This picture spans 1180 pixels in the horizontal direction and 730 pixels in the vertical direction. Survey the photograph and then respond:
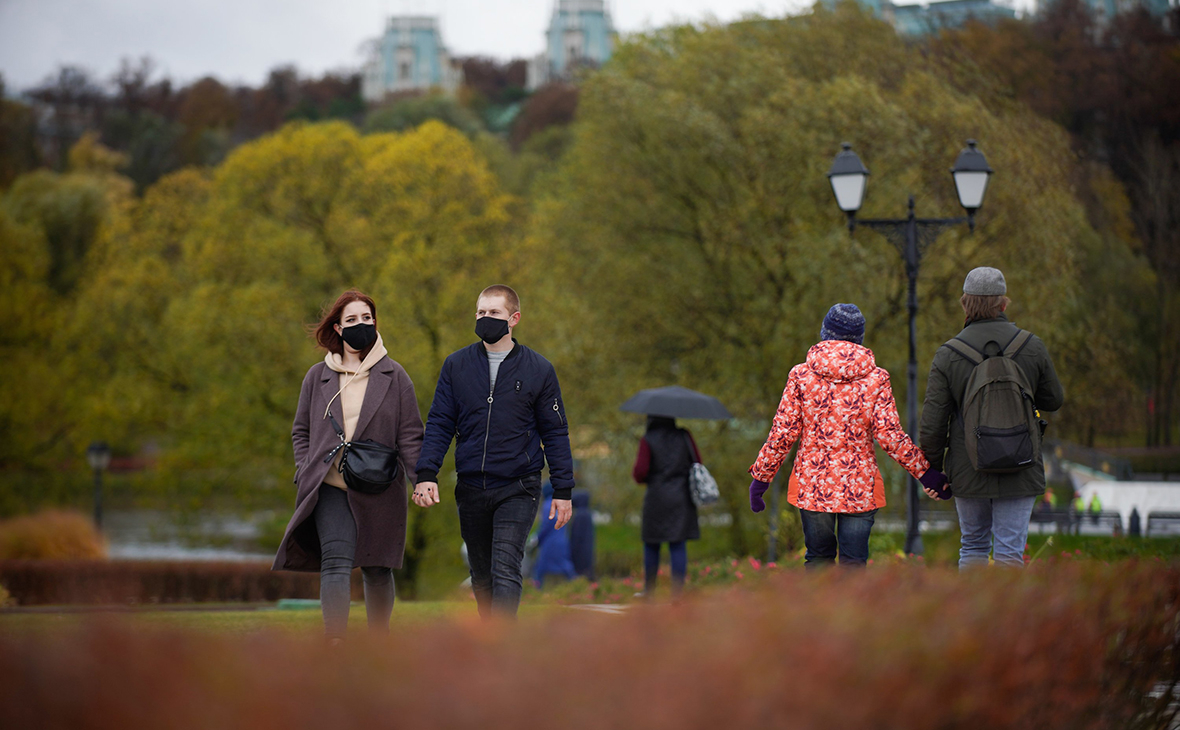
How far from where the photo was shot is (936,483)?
6.29 m

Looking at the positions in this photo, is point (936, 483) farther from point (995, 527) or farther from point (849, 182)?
point (849, 182)

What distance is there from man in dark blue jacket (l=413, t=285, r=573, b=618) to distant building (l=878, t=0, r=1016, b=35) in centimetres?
1931

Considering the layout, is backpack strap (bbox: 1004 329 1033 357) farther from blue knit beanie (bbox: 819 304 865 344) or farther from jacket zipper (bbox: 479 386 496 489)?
jacket zipper (bbox: 479 386 496 489)

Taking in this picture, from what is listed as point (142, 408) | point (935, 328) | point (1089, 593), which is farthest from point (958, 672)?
point (142, 408)

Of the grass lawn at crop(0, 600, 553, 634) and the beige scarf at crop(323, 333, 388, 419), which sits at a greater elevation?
the beige scarf at crop(323, 333, 388, 419)

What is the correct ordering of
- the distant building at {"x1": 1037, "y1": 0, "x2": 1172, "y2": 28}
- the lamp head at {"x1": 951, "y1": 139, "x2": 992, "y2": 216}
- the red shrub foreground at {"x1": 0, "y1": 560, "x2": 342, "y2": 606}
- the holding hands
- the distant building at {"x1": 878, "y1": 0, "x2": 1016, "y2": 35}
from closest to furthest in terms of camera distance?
the holding hands
the lamp head at {"x1": 951, "y1": 139, "x2": 992, "y2": 216}
the red shrub foreground at {"x1": 0, "y1": 560, "x2": 342, "y2": 606}
the distant building at {"x1": 878, "y1": 0, "x2": 1016, "y2": 35}
the distant building at {"x1": 1037, "y1": 0, "x2": 1172, "y2": 28}

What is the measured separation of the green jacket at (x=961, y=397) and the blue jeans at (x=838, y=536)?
56cm

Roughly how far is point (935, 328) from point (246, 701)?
17.7m

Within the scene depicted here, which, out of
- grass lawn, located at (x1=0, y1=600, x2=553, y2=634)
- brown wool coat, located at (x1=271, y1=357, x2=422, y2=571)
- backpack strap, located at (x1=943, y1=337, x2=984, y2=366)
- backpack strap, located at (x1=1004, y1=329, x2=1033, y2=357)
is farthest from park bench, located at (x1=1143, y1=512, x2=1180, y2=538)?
brown wool coat, located at (x1=271, y1=357, x2=422, y2=571)

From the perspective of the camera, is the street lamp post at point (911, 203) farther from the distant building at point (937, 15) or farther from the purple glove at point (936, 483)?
the distant building at point (937, 15)

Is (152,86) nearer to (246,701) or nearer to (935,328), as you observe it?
(935,328)

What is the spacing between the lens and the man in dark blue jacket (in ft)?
19.7

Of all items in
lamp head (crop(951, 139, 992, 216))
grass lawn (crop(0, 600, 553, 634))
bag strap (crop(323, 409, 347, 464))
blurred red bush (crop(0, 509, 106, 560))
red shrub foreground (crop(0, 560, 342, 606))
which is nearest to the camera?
bag strap (crop(323, 409, 347, 464))

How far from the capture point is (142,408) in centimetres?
2734
